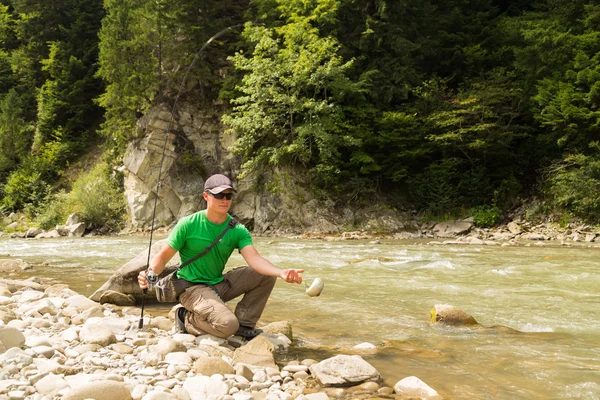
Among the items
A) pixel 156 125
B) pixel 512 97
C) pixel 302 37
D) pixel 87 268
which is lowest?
pixel 87 268

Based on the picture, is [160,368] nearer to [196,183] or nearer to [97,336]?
[97,336]

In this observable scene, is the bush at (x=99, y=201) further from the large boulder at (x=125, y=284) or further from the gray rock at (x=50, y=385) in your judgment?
the gray rock at (x=50, y=385)

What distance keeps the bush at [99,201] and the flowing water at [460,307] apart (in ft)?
39.4

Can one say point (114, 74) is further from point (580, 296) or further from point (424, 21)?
point (580, 296)

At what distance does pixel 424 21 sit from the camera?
21.4 metres

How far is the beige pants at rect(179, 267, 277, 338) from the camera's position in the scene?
3.84 meters

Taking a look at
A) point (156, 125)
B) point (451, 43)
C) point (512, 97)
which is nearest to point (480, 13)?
point (451, 43)

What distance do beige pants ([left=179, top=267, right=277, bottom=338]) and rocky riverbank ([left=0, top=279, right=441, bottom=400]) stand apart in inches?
5.0

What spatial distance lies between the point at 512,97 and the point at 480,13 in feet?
19.8

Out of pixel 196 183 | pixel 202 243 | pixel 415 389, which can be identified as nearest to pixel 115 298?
pixel 202 243

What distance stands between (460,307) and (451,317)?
0.98 m

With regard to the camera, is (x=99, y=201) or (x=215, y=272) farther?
(x=99, y=201)

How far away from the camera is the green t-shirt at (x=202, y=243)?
395 cm

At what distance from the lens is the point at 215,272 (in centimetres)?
419
